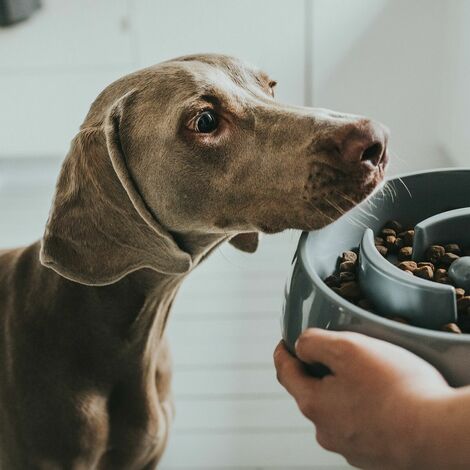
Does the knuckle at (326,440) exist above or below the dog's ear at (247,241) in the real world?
above

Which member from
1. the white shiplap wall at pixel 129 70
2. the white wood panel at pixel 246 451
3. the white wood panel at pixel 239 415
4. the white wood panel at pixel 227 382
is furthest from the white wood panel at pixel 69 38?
the white wood panel at pixel 246 451

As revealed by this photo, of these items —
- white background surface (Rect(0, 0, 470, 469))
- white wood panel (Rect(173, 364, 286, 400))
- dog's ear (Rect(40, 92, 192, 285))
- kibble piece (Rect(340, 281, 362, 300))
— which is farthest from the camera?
white background surface (Rect(0, 0, 470, 469))

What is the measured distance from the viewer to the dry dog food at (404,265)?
0.89 meters

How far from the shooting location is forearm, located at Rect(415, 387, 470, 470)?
0.71m

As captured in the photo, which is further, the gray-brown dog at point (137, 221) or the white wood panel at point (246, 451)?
the white wood panel at point (246, 451)

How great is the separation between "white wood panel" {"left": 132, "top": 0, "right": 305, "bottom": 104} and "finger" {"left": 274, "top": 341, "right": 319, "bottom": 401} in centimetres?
244

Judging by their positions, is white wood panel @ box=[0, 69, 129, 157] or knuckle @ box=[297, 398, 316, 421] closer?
knuckle @ box=[297, 398, 316, 421]

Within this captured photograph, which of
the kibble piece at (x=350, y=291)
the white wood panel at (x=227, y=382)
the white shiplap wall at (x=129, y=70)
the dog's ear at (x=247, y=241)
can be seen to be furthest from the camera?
the white shiplap wall at (x=129, y=70)

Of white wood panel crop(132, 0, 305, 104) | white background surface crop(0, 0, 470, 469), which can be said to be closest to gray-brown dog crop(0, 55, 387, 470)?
white background surface crop(0, 0, 470, 469)

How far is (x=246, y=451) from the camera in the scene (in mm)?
1856

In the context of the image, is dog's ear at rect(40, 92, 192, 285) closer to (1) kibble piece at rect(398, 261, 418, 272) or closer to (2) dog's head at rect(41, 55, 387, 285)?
(2) dog's head at rect(41, 55, 387, 285)

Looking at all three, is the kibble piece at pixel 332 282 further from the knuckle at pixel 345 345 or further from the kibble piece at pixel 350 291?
the knuckle at pixel 345 345

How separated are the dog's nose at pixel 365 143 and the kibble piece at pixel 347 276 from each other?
0.17m

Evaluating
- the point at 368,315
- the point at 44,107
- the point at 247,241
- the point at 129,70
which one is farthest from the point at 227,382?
the point at 44,107
